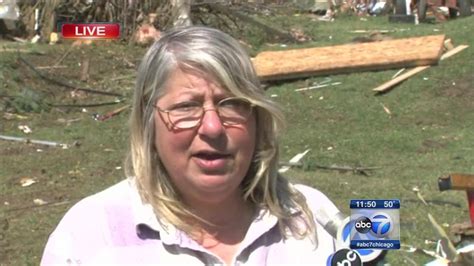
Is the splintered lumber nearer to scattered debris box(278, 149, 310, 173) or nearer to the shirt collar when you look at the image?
scattered debris box(278, 149, 310, 173)

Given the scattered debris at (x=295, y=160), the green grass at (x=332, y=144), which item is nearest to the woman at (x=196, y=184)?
the green grass at (x=332, y=144)

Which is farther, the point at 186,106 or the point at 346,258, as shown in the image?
the point at 186,106

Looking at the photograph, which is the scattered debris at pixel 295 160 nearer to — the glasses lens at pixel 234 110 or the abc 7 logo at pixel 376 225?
the glasses lens at pixel 234 110

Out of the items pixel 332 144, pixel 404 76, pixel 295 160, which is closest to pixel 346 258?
pixel 295 160

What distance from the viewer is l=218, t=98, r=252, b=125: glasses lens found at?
2195 mm

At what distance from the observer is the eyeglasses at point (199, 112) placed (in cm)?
218

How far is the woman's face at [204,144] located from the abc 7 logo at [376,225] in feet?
1.99

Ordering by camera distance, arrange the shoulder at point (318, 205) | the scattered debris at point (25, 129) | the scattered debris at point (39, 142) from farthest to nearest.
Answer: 1. the scattered debris at point (25, 129)
2. the scattered debris at point (39, 142)
3. the shoulder at point (318, 205)

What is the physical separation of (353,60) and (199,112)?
9.46m

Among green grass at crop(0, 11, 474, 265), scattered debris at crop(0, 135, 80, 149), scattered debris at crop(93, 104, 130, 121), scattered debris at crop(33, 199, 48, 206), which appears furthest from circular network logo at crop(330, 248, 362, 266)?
scattered debris at crop(93, 104, 130, 121)

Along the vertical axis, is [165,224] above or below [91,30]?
above

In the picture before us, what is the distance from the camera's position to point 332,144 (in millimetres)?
8648

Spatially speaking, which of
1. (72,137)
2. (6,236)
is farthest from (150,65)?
(72,137)

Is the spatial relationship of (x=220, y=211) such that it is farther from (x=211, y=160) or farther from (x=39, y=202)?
(x=39, y=202)
